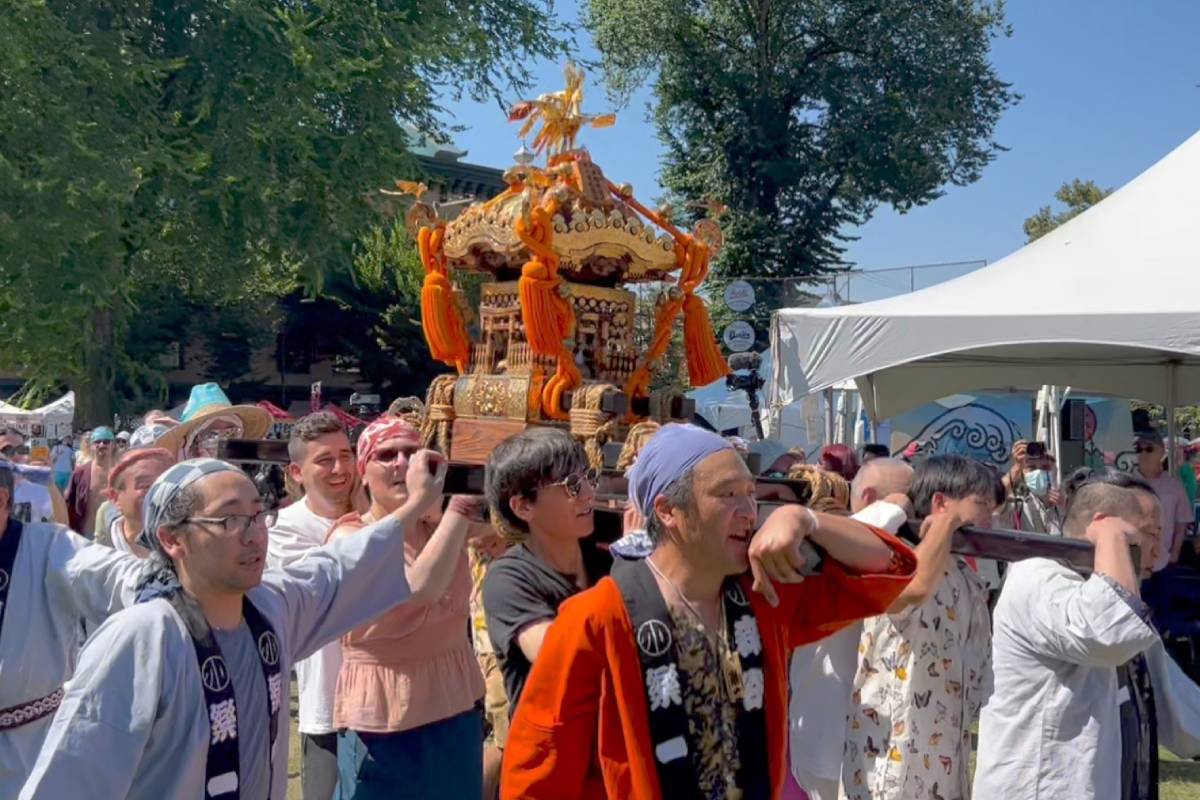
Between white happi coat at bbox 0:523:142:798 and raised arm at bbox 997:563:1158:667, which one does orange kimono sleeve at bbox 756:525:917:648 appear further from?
white happi coat at bbox 0:523:142:798

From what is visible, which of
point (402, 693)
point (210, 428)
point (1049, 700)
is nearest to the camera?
point (1049, 700)

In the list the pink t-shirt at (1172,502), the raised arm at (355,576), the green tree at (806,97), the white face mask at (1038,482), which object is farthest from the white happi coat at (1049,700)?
the green tree at (806,97)

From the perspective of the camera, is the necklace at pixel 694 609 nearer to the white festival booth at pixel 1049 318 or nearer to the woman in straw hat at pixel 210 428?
the woman in straw hat at pixel 210 428

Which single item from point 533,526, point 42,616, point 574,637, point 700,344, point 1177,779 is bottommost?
point 1177,779

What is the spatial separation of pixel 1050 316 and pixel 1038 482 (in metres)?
3.40

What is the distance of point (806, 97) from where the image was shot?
2364 centimetres

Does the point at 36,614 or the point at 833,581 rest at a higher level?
the point at 833,581

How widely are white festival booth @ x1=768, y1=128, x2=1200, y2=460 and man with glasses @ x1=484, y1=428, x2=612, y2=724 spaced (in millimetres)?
4193

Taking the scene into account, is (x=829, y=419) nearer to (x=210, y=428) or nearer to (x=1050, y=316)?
(x=1050, y=316)

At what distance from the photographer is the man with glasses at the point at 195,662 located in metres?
2.02

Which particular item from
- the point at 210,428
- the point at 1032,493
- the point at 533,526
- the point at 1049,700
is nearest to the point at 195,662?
the point at 533,526

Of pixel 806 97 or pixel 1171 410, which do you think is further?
pixel 806 97

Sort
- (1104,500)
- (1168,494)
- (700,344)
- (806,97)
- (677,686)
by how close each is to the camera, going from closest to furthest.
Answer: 1. (677,686)
2. (1104,500)
3. (700,344)
4. (1168,494)
5. (806,97)

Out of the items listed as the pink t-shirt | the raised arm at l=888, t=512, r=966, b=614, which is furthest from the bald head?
the pink t-shirt
